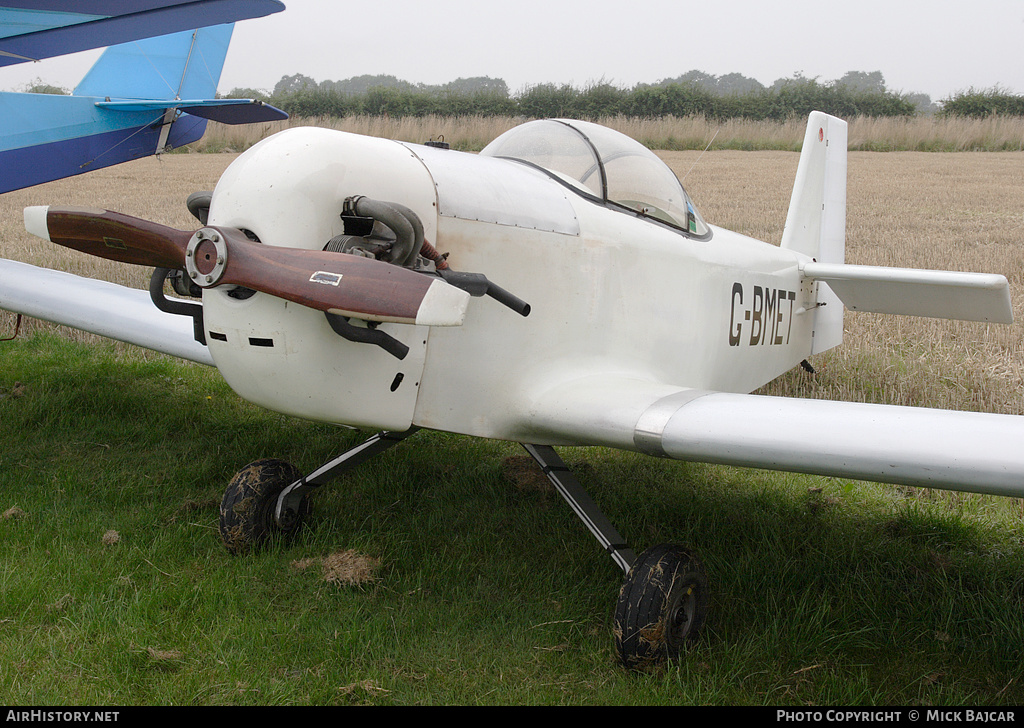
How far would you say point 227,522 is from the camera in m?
3.52

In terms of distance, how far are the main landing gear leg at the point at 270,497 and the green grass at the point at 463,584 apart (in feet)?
0.38

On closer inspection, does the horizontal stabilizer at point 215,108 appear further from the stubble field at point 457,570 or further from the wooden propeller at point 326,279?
the wooden propeller at point 326,279

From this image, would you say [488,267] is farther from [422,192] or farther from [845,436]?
[845,436]

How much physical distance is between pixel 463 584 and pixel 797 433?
155cm

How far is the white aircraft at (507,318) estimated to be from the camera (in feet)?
7.73

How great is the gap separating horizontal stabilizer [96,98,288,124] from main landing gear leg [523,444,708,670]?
8.18m

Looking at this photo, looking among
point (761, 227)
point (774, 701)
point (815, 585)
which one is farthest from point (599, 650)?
point (761, 227)

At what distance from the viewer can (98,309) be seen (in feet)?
15.8

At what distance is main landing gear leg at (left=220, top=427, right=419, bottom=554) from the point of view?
3525mm

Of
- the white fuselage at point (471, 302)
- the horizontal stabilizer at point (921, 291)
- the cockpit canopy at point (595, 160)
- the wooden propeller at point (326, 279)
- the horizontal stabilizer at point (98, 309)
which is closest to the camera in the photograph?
the wooden propeller at point (326, 279)

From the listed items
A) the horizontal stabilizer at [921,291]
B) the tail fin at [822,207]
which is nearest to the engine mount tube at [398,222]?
the horizontal stabilizer at [921,291]

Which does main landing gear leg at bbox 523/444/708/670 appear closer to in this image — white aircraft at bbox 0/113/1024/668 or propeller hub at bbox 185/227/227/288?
white aircraft at bbox 0/113/1024/668

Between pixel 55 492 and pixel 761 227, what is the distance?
10.5m

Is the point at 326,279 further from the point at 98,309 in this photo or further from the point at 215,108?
the point at 215,108
